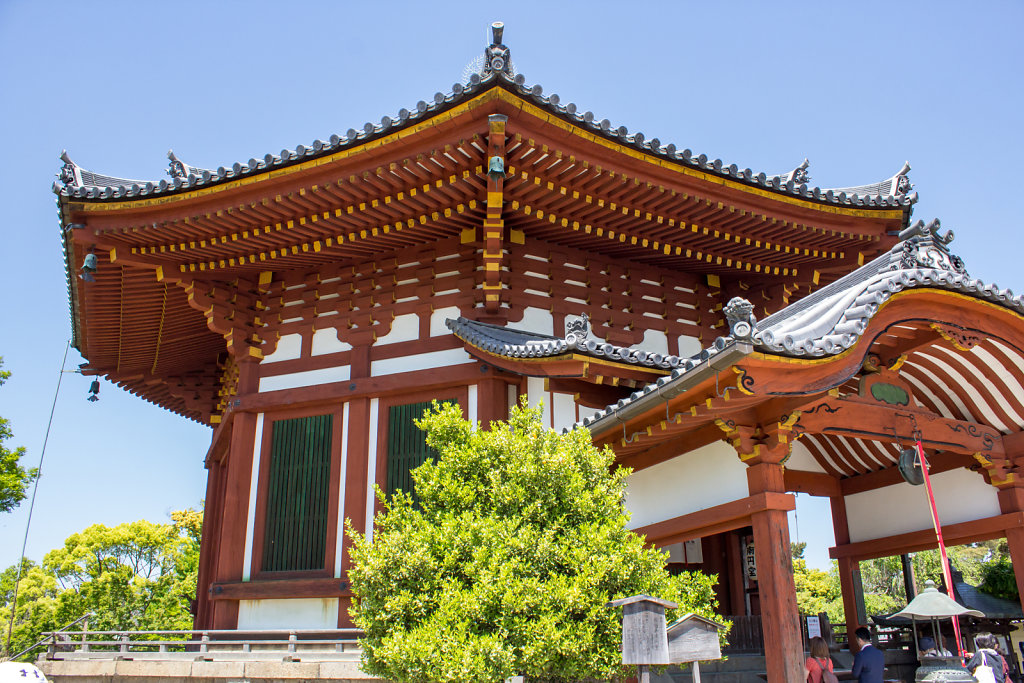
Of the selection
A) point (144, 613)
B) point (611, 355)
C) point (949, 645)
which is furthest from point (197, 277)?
point (144, 613)

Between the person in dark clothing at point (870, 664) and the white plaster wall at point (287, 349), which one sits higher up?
the white plaster wall at point (287, 349)

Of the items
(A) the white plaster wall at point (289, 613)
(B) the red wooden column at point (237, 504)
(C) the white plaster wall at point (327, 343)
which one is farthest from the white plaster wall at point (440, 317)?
(A) the white plaster wall at point (289, 613)

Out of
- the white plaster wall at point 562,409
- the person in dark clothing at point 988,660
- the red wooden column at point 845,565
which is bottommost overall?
the person in dark clothing at point 988,660

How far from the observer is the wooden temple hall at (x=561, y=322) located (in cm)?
657

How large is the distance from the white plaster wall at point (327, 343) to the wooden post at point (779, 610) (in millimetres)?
6236

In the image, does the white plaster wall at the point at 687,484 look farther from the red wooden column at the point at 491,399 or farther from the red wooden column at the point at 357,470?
the red wooden column at the point at 357,470

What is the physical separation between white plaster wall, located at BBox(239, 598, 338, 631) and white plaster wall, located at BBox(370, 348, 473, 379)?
2922mm

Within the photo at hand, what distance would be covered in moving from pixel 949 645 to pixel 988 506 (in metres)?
6.06

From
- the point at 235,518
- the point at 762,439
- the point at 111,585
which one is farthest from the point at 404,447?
the point at 111,585

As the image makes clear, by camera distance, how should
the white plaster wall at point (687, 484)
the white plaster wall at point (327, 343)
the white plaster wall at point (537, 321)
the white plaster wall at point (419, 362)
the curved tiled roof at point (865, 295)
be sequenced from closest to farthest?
the curved tiled roof at point (865, 295) < the white plaster wall at point (687, 484) < the white plaster wall at point (419, 362) < the white plaster wall at point (537, 321) < the white plaster wall at point (327, 343)

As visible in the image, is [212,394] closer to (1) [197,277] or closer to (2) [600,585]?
(1) [197,277]

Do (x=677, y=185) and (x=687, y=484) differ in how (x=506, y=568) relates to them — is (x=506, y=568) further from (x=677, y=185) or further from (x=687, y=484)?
(x=677, y=185)

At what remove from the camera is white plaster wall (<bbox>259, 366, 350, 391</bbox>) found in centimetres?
1015

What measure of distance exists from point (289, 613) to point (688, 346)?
6.48 metres
